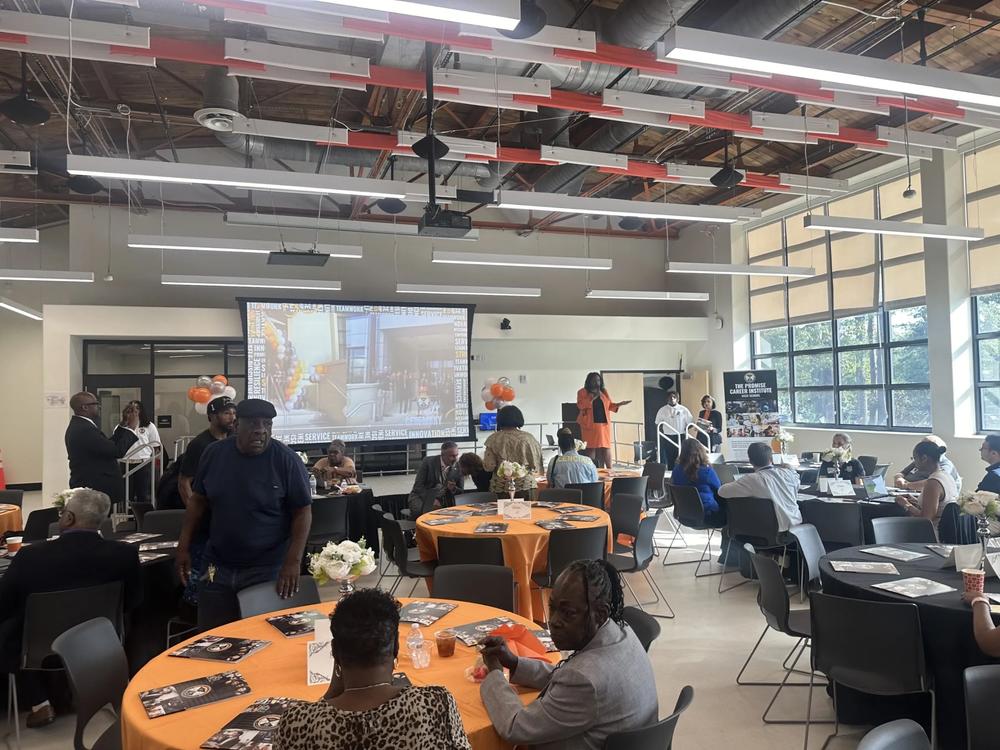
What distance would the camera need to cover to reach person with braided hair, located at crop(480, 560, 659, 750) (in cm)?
194

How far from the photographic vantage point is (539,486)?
722 cm

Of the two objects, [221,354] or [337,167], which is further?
[221,354]

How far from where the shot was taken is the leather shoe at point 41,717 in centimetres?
370

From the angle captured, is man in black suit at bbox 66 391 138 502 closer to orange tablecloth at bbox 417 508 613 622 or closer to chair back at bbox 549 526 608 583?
orange tablecloth at bbox 417 508 613 622

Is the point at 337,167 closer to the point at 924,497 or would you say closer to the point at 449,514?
the point at 449,514

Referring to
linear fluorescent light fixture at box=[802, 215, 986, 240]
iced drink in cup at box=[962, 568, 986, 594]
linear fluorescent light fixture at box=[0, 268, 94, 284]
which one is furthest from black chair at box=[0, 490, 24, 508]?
linear fluorescent light fixture at box=[802, 215, 986, 240]

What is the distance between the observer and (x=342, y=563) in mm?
2568

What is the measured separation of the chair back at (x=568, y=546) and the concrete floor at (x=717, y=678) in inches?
32.4

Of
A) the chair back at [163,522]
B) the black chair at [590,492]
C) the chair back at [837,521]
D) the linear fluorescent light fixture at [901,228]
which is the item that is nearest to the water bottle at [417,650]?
the chair back at [163,522]

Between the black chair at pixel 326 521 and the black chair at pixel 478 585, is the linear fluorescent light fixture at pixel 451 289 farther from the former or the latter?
the black chair at pixel 478 585

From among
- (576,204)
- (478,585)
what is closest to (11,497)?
(478,585)

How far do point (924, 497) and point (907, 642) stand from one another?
280cm

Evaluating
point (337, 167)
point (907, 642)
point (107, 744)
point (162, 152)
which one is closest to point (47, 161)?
point (162, 152)

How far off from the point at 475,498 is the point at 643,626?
3.75 metres
